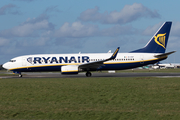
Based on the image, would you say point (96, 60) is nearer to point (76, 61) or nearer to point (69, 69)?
point (76, 61)

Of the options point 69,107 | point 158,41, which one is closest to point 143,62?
point 158,41

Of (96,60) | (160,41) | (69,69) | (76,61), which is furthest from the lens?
(160,41)

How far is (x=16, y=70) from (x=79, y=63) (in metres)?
11.2

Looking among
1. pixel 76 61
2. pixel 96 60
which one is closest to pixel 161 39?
pixel 96 60

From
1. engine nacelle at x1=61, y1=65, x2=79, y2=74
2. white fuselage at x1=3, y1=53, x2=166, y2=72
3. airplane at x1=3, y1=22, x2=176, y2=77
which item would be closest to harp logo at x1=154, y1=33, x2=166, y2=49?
airplane at x1=3, y1=22, x2=176, y2=77

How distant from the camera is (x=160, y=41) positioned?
133 ft

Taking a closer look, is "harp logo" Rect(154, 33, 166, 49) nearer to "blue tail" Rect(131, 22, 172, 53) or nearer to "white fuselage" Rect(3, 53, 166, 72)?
"blue tail" Rect(131, 22, 172, 53)

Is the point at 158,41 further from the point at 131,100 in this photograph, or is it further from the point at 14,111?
the point at 14,111

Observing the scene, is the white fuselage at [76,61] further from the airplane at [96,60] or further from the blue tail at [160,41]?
the blue tail at [160,41]

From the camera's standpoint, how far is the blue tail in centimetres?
4028

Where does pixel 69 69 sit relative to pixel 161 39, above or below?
below

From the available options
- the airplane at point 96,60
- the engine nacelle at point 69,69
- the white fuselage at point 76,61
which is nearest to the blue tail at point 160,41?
the airplane at point 96,60

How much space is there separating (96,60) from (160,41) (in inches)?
466

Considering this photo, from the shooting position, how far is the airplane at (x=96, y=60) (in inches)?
1501
